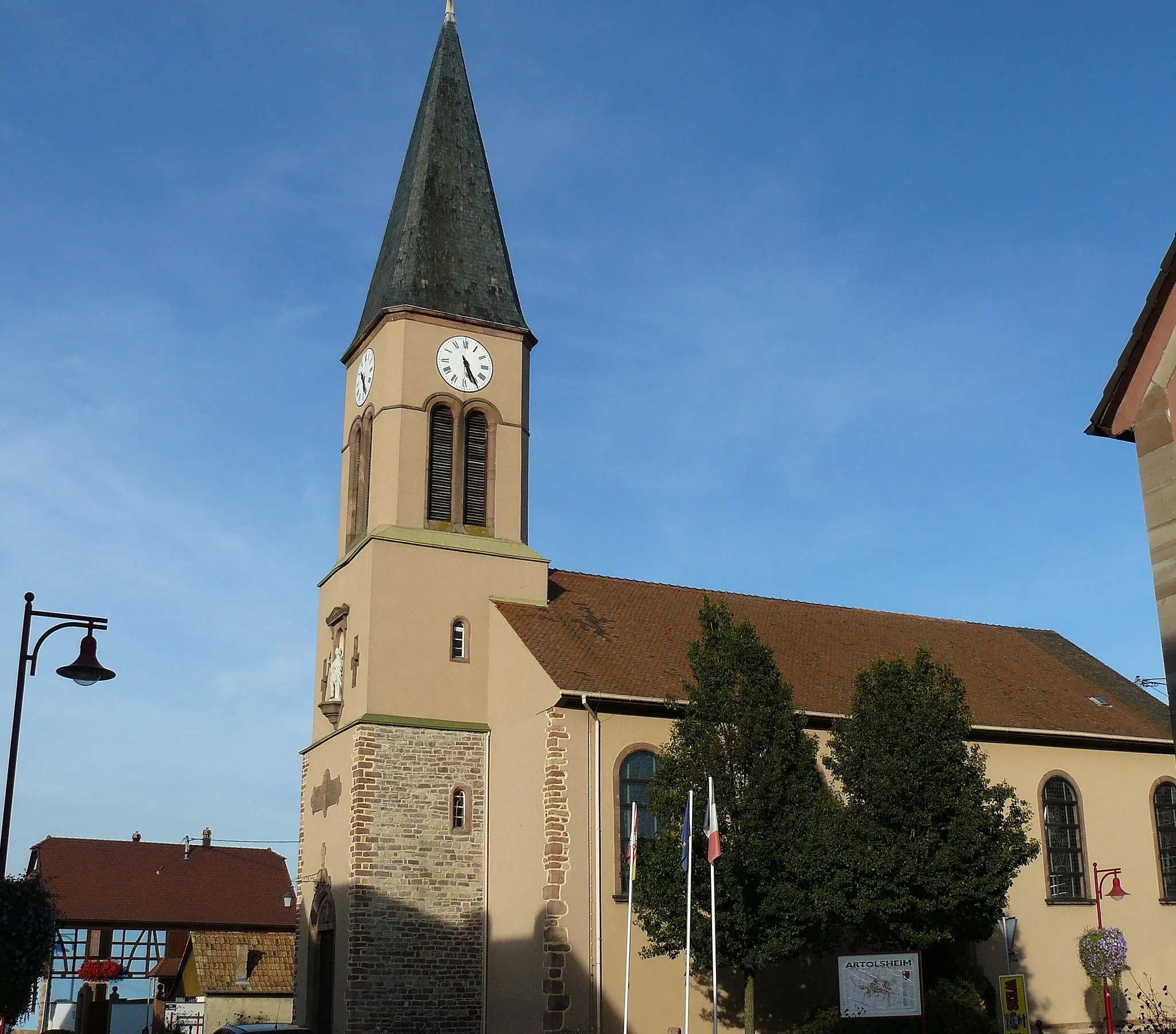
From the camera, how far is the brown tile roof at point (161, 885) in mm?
50031

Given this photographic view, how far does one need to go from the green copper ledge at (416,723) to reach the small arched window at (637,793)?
3.61 meters

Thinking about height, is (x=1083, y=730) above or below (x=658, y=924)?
above

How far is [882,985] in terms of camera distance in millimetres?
18703

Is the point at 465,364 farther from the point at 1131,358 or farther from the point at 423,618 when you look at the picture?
the point at 1131,358

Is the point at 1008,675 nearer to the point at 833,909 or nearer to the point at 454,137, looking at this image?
the point at 833,909

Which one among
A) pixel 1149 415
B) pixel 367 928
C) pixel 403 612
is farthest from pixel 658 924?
pixel 1149 415

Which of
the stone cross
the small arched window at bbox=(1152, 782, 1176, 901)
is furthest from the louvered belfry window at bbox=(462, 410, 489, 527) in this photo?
the small arched window at bbox=(1152, 782, 1176, 901)

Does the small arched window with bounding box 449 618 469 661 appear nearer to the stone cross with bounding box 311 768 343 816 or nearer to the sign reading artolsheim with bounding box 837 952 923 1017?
the stone cross with bounding box 311 768 343 816

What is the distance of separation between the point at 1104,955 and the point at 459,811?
1383 centimetres

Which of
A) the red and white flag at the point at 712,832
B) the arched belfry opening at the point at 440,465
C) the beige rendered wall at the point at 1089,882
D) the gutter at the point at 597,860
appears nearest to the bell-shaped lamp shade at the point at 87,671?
the red and white flag at the point at 712,832

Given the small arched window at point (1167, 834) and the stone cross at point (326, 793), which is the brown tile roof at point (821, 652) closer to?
the small arched window at point (1167, 834)

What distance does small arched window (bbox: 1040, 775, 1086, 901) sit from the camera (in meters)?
29.5

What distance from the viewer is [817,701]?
28297mm

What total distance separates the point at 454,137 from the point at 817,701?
16.9m
